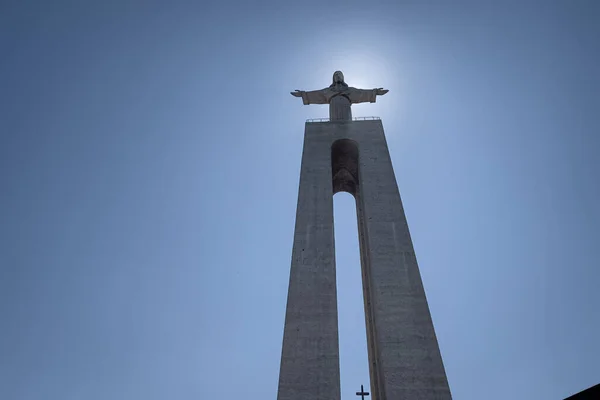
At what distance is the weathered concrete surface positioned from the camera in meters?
9.36

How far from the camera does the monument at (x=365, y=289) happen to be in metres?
9.38

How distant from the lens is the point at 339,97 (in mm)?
17406

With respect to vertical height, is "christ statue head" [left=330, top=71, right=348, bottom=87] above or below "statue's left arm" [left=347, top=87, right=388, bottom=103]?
above

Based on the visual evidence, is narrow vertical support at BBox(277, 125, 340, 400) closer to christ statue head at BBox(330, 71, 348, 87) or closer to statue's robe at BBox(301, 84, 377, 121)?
statue's robe at BBox(301, 84, 377, 121)

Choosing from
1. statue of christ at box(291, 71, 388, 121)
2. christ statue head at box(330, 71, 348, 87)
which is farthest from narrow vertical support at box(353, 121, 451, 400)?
christ statue head at box(330, 71, 348, 87)

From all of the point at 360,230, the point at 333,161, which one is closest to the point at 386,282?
the point at 360,230

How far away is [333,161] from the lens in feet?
52.4

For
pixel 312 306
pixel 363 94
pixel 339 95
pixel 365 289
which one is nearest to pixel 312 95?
pixel 339 95

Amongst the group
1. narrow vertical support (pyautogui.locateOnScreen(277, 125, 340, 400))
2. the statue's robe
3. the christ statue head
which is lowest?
narrow vertical support (pyautogui.locateOnScreen(277, 125, 340, 400))

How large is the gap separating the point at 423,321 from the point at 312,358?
2.62 m

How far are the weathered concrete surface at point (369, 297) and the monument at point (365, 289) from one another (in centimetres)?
2

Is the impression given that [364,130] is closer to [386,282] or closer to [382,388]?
[386,282]

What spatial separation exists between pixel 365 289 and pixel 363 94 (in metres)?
8.19

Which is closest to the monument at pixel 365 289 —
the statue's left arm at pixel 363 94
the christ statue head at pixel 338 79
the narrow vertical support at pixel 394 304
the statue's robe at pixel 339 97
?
the narrow vertical support at pixel 394 304
